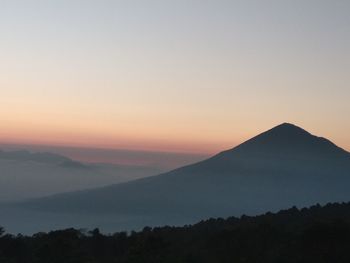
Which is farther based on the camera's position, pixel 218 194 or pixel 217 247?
pixel 218 194

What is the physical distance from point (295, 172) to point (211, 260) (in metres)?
173

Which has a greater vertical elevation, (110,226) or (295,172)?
(295,172)

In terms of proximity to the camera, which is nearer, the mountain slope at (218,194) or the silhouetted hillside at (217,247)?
the silhouetted hillside at (217,247)

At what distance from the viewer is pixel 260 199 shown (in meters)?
172

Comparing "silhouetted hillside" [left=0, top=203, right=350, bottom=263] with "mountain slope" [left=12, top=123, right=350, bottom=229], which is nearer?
"silhouetted hillside" [left=0, top=203, right=350, bottom=263]

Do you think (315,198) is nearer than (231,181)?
Yes

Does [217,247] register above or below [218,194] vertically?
above

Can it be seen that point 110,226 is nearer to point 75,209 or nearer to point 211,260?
point 75,209

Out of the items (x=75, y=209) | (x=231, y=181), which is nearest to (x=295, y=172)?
(x=231, y=181)

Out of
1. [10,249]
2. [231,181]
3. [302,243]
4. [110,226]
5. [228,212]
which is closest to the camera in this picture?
[302,243]

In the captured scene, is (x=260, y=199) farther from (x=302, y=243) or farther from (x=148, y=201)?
(x=302, y=243)

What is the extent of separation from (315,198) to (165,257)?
140 metres

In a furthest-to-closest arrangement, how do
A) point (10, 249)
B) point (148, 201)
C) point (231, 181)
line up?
1. point (231, 181)
2. point (148, 201)
3. point (10, 249)

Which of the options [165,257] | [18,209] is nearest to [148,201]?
[18,209]
